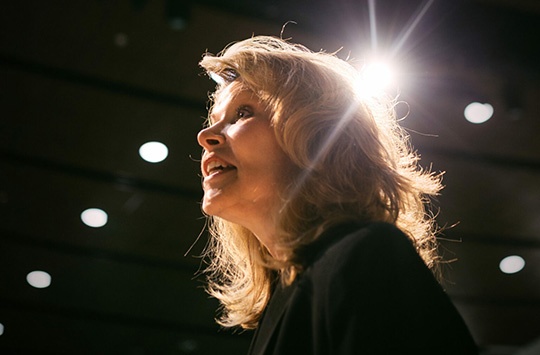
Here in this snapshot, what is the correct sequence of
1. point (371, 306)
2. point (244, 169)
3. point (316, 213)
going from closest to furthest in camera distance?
point (371, 306) → point (316, 213) → point (244, 169)

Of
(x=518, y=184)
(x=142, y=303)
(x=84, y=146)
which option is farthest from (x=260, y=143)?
(x=142, y=303)

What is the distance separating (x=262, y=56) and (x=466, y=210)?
4.56 m

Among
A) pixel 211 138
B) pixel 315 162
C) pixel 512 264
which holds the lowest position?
pixel 315 162

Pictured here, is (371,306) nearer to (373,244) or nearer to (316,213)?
(373,244)

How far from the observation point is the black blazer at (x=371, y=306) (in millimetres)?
927

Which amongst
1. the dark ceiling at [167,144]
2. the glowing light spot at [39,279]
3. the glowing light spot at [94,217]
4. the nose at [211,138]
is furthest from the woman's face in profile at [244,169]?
the glowing light spot at [39,279]

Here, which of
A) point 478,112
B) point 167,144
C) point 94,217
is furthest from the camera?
point 94,217

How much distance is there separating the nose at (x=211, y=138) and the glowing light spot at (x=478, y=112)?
3544 millimetres

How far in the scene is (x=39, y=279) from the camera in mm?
6523

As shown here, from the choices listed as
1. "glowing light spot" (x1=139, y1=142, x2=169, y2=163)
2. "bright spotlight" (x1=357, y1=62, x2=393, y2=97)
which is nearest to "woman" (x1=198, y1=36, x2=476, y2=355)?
"bright spotlight" (x1=357, y1=62, x2=393, y2=97)

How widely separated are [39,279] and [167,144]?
2571 millimetres

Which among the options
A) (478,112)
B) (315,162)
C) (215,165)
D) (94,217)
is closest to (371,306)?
(315,162)

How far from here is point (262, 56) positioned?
5.33 ft

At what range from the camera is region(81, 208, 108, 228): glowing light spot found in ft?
18.5
